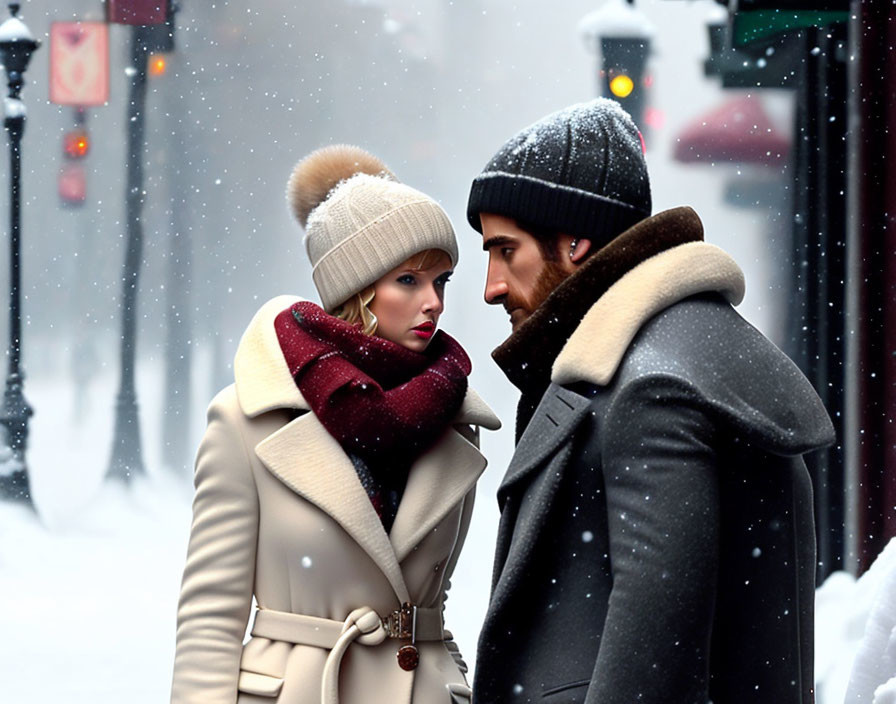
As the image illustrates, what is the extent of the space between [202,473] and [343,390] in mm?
370

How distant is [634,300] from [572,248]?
313mm

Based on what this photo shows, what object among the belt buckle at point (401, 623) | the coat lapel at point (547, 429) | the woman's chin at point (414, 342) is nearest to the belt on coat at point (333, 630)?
the belt buckle at point (401, 623)

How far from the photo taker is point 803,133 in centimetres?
812

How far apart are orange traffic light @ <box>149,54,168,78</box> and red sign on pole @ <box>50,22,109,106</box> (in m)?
0.37

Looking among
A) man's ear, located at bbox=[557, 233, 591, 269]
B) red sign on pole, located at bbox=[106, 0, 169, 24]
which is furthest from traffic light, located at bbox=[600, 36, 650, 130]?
man's ear, located at bbox=[557, 233, 591, 269]

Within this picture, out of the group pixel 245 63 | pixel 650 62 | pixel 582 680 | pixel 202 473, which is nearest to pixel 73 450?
pixel 245 63

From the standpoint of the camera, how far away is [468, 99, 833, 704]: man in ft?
6.55

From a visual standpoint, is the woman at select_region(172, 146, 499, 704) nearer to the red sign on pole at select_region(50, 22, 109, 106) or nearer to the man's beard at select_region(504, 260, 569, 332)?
the man's beard at select_region(504, 260, 569, 332)

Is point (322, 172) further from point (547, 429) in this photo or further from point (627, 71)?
point (627, 71)

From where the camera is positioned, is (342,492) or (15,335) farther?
(15,335)

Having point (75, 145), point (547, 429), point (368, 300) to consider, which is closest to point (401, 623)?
point (368, 300)

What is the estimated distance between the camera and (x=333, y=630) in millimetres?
3057

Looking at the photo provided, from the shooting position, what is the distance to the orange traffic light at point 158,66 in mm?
10998

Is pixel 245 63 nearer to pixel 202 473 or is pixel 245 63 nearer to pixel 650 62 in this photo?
pixel 650 62
